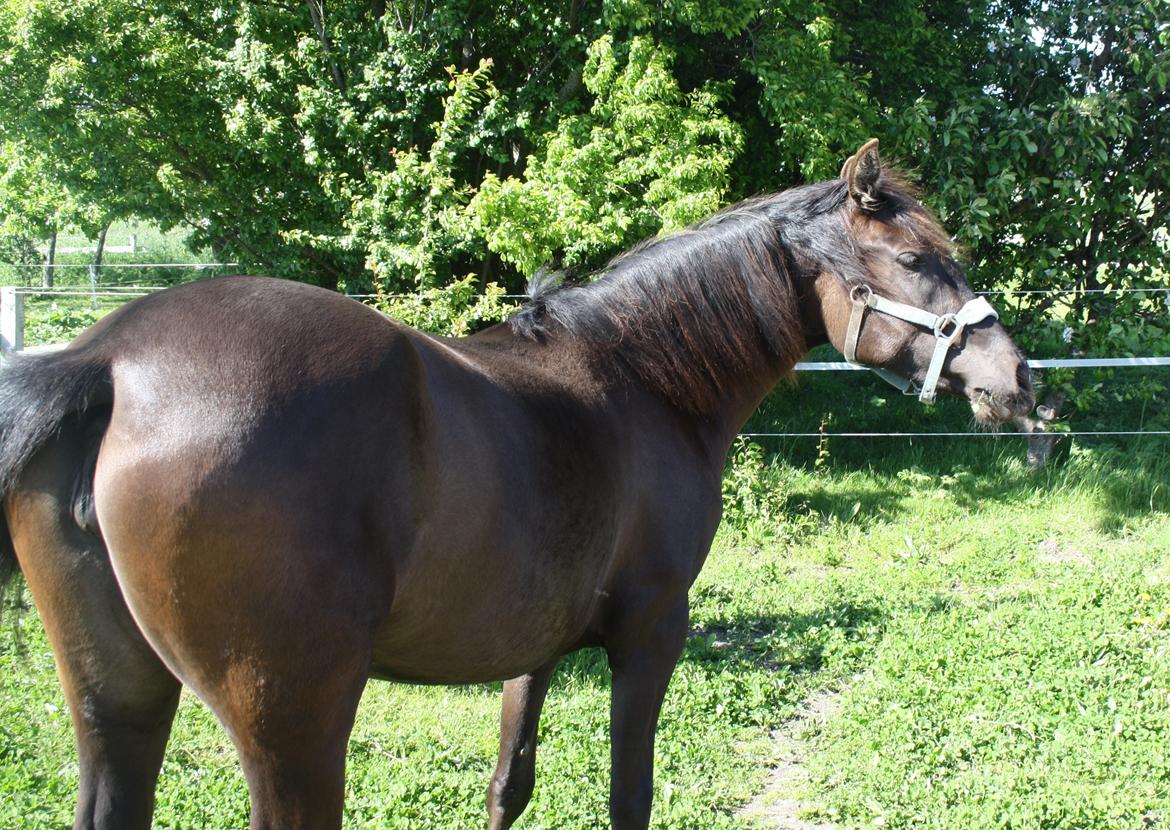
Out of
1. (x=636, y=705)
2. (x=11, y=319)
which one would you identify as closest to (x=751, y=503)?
(x=636, y=705)

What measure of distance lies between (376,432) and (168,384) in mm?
401

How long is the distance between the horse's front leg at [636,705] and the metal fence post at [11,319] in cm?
559

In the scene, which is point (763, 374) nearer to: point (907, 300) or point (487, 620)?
point (907, 300)

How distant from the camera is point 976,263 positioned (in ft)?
26.8

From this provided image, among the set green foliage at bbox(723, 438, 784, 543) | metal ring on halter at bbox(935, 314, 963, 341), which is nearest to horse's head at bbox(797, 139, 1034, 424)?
metal ring on halter at bbox(935, 314, 963, 341)

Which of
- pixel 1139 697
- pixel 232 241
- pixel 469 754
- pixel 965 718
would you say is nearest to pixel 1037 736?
pixel 965 718

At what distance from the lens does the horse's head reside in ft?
9.64

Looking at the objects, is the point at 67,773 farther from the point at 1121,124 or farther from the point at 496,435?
the point at 1121,124

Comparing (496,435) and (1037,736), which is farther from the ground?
(496,435)

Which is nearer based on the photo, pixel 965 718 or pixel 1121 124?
pixel 965 718

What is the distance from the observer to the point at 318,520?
1.80m

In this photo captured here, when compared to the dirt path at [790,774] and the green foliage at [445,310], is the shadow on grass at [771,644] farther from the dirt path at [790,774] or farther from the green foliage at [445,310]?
the green foliage at [445,310]

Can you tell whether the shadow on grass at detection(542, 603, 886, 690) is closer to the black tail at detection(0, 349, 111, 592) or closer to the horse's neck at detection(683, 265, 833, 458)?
the horse's neck at detection(683, 265, 833, 458)

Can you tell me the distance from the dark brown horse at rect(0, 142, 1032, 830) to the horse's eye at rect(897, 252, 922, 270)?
2.90ft
